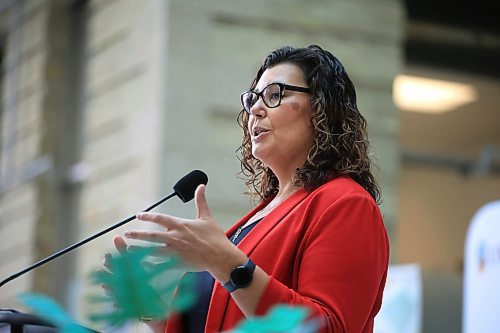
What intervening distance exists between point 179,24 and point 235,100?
2.00ft

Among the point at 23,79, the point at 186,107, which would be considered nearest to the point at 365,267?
the point at 186,107

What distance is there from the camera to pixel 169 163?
6.85 meters

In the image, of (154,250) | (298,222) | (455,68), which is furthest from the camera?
(455,68)

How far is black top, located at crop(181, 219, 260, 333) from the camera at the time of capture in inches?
84.9

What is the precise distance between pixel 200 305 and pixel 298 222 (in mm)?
276

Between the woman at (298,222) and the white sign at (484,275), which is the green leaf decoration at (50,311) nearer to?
the woman at (298,222)

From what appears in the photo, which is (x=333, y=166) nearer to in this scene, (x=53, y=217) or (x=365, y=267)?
(x=365, y=267)

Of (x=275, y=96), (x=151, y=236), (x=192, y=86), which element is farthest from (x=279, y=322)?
(x=192, y=86)

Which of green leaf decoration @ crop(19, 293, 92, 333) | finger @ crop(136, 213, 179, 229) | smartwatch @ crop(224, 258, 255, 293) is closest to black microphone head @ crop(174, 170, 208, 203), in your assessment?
smartwatch @ crop(224, 258, 255, 293)

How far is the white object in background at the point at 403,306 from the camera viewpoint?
5.07 meters

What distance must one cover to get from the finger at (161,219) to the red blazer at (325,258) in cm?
28

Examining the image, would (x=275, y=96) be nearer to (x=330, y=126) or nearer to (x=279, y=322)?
(x=330, y=126)

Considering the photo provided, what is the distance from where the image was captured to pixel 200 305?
7.11 ft

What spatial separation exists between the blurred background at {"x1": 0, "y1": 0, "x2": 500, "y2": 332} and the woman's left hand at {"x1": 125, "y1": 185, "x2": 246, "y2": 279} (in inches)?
185
